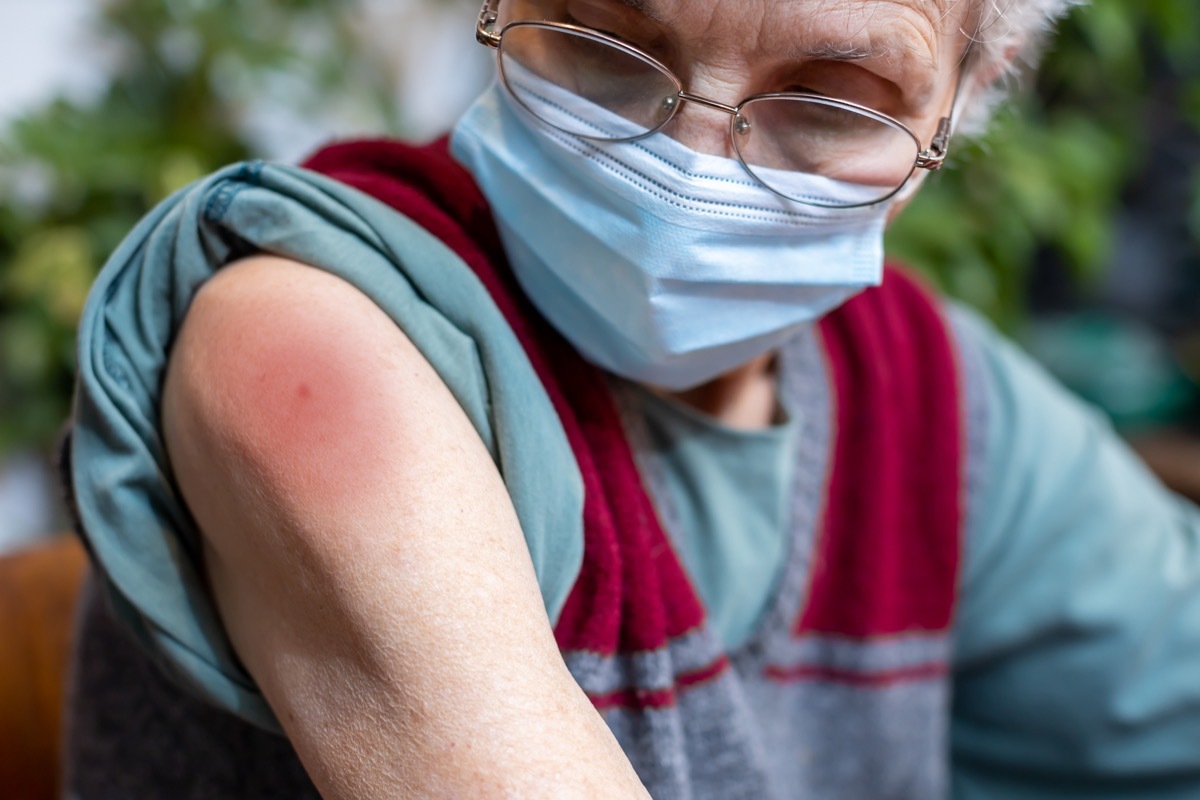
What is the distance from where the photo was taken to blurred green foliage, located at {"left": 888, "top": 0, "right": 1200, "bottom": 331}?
2.06m

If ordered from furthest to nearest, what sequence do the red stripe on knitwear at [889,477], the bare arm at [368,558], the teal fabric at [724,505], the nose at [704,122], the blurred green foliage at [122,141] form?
the blurred green foliage at [122,141] → the red stripe on knitwear at [889,477] → the teal fabric at [724,505] → the nose at [704,122] → the bare arm at [368,558]

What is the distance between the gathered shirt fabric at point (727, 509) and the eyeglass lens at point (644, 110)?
0.44 feet

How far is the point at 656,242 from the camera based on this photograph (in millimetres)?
690

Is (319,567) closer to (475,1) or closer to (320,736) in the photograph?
(320,736)

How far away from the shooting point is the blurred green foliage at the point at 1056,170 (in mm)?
2059

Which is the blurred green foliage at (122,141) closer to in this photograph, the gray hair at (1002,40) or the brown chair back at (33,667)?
the brown chair back at (33,667)

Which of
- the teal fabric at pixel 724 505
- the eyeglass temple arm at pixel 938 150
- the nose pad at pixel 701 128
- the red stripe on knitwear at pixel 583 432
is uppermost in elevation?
the nose pad at pixel 701 128

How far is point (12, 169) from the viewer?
5.58 feet

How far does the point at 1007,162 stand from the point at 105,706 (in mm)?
1869

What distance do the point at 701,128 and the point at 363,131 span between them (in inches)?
58.9

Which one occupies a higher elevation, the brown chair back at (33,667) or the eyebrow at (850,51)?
the eyebrow at (850,51)

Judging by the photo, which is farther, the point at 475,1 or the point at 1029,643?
the point at 475,1

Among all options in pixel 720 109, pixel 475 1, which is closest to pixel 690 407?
pixel 720 109

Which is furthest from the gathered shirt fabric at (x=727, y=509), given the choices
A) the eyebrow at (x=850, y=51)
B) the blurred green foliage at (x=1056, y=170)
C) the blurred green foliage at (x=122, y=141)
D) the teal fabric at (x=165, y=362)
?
the blurred green foliage at (x=122, y=141)
